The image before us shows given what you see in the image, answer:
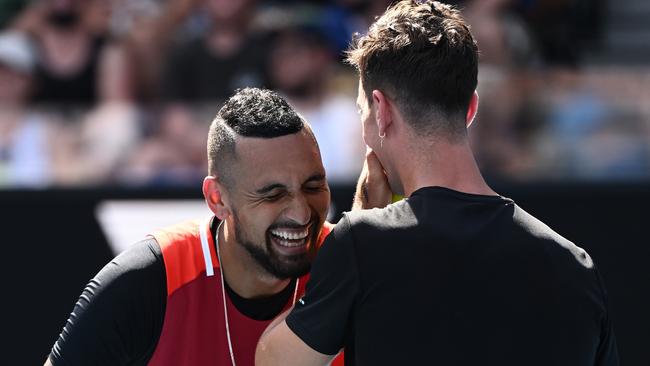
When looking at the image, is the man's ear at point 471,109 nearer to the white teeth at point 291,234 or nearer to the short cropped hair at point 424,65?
the short cropped hair at point 424,65

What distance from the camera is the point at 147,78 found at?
6148mm

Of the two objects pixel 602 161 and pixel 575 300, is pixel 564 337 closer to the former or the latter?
pixel 575 300

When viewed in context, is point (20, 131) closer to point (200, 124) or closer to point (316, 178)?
point (200, 124)

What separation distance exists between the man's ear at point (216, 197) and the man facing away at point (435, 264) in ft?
2.02

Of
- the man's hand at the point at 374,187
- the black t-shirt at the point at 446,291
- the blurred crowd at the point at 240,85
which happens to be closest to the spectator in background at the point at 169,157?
the blurred crowd at the point at 240,85

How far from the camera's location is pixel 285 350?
2199 millimetres

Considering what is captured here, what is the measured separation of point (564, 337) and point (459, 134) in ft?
1.59

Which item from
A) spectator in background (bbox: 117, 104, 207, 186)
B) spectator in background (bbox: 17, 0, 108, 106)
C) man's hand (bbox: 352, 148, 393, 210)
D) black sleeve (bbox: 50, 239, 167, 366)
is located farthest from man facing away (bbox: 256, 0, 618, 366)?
spectator in background (bbox: 17, 0, 108, 106)

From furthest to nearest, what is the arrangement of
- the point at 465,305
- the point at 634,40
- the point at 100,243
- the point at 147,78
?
the point at 634,40 → the point at 147,78 → the point at 100,243 → the point at 465,305

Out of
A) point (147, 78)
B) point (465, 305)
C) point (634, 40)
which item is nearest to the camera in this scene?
point (465, 305)

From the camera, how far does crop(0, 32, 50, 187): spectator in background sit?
5555 millimetres

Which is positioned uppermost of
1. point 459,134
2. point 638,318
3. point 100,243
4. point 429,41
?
point 429,41

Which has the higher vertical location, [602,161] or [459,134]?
[459,134]

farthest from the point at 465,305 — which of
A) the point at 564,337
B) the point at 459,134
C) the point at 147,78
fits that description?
the point at 147,78
